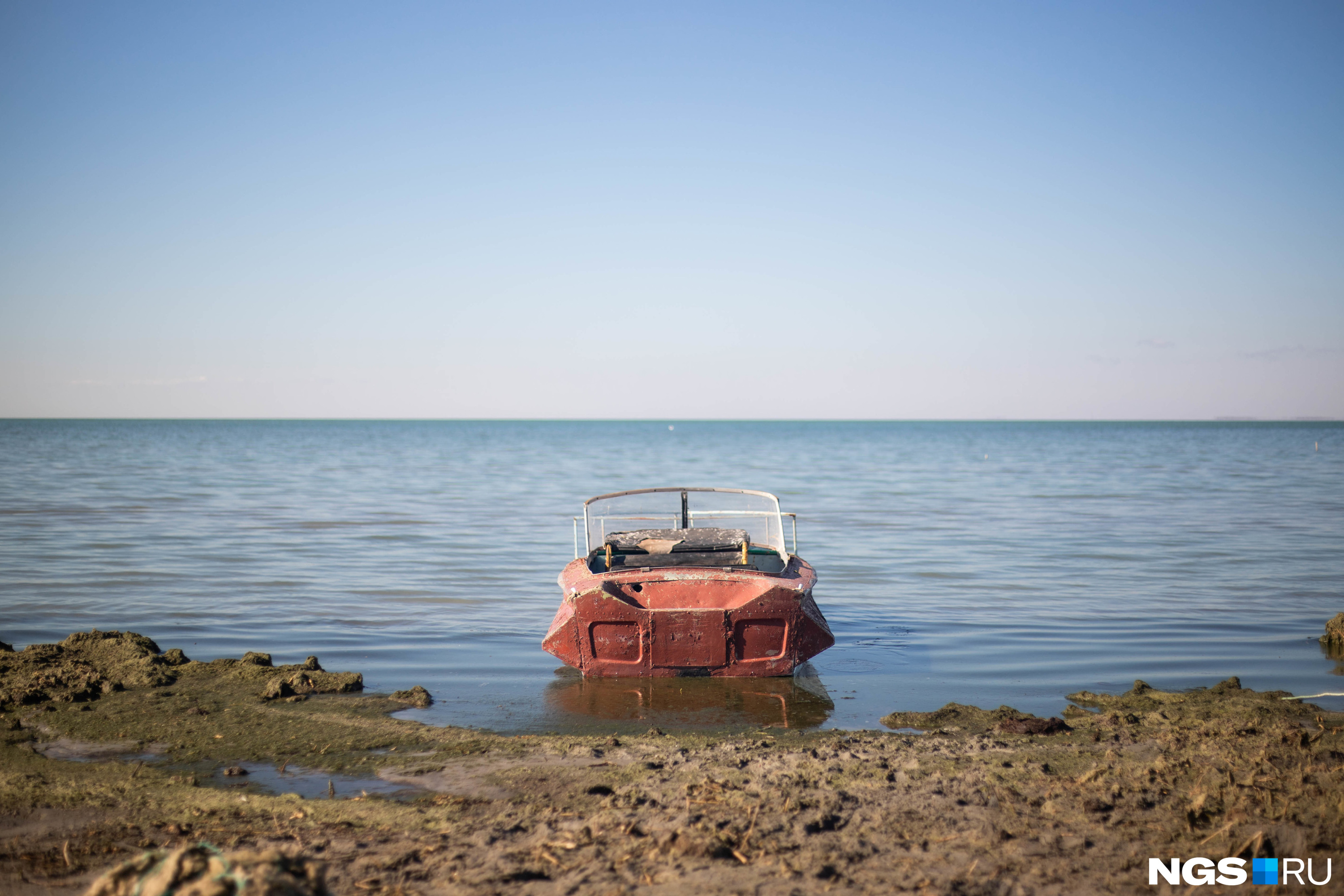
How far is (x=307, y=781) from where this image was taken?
6.12m

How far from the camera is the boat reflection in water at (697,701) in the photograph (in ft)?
26.1

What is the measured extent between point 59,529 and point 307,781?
683 inches

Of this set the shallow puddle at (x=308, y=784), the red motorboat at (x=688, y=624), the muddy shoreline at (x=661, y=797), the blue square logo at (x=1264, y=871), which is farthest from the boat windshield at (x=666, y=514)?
the blue square logo at (x=1264, y=871)

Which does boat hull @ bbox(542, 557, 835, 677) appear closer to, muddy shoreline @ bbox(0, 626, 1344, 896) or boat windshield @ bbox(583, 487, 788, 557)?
muddy shoreline @ bbox(0, 626, 1344, 896)

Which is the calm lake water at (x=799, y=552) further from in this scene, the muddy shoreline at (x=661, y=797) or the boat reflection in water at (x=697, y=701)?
the muddy shoreline at (x=661, y=797)

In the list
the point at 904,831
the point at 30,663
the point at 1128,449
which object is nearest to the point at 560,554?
the point at 30,663

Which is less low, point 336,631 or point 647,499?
point 647,499

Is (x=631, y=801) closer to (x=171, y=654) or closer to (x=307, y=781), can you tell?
(x=307, y=781)

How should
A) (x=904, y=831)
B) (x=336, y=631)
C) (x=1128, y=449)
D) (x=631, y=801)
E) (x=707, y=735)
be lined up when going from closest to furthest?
(x=904, y=831), (x=631, y=801), (x=707, y=735), (x=336, y=631), (x=1128, y=449)

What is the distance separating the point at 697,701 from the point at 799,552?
34.9 feet

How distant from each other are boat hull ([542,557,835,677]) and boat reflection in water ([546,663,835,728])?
0.58ft

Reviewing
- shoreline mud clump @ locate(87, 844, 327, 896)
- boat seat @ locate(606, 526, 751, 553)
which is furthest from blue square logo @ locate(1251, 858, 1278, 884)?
boat seat @ locate(606, 526, 751, 553)

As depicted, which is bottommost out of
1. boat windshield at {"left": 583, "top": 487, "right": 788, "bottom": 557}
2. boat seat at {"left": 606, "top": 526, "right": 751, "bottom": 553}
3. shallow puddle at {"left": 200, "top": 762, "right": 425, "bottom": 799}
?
shallow puddle at {"left": 200, "top": 762, "right": 425, "bottom": 799}

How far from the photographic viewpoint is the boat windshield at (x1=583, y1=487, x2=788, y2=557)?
37.8 ft
